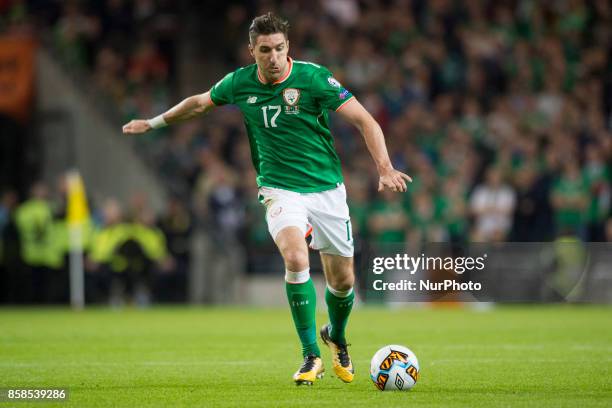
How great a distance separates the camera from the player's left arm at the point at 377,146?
8.81 m

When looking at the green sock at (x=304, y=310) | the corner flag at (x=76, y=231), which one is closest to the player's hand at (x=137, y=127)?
the green sock at (x=304, y=310)

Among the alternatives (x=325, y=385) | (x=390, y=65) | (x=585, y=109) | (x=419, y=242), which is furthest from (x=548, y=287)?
(x=325, y=385)

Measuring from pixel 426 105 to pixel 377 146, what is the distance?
48.2 feet

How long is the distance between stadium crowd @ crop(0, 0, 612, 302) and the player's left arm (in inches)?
466

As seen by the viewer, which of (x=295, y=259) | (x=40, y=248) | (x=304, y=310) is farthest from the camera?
(x=40, y=248)

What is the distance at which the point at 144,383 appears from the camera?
9.30m

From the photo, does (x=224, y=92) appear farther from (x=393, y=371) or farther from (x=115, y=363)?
(x=115, y=363)

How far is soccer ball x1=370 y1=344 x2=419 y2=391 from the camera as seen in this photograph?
8805 mm

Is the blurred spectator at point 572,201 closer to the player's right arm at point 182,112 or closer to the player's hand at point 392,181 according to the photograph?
the player's right arm at point 182,112

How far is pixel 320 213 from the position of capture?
30.6 ft

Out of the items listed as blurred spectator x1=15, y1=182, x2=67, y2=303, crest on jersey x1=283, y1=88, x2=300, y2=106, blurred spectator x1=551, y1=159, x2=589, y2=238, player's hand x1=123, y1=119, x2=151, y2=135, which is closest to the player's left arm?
crest on jersey x1=283, y1=88, x2=300, y2=106

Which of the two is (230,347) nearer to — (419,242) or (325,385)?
(325,385)

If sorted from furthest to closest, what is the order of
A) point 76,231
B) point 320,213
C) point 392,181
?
point 76,231 < point 320,213 < point 392,181

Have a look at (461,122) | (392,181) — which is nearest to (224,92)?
(392,181)
